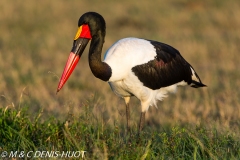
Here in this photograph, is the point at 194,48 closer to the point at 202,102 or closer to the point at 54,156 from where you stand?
the point at 202,102

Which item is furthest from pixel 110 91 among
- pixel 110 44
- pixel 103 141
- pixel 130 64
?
pixel 103 141

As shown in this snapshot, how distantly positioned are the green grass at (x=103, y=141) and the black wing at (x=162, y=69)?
0.58 metres

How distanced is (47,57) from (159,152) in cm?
634

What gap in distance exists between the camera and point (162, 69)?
5793 millimetres

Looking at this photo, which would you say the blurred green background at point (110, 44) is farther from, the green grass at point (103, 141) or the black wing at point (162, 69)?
the black wing at point (162, 69)

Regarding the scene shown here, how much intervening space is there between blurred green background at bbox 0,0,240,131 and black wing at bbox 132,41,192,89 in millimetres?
468

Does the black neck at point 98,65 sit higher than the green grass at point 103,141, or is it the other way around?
the black neck at point 98,65

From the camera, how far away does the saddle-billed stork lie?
17.2 feet

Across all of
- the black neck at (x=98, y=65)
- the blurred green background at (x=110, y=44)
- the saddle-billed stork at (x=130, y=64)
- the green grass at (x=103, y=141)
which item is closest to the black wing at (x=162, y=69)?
the saddle-billed stork at (x=130, y=64)

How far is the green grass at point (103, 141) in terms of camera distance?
4500 mm

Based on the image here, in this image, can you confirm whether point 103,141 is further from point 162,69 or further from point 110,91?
point 110,91

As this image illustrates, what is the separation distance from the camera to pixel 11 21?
14016 mm

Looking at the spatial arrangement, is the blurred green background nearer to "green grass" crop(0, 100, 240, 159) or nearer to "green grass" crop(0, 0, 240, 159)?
"green grass" crop(0, 0, 240, 159)

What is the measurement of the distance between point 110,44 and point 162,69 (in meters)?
6.11
